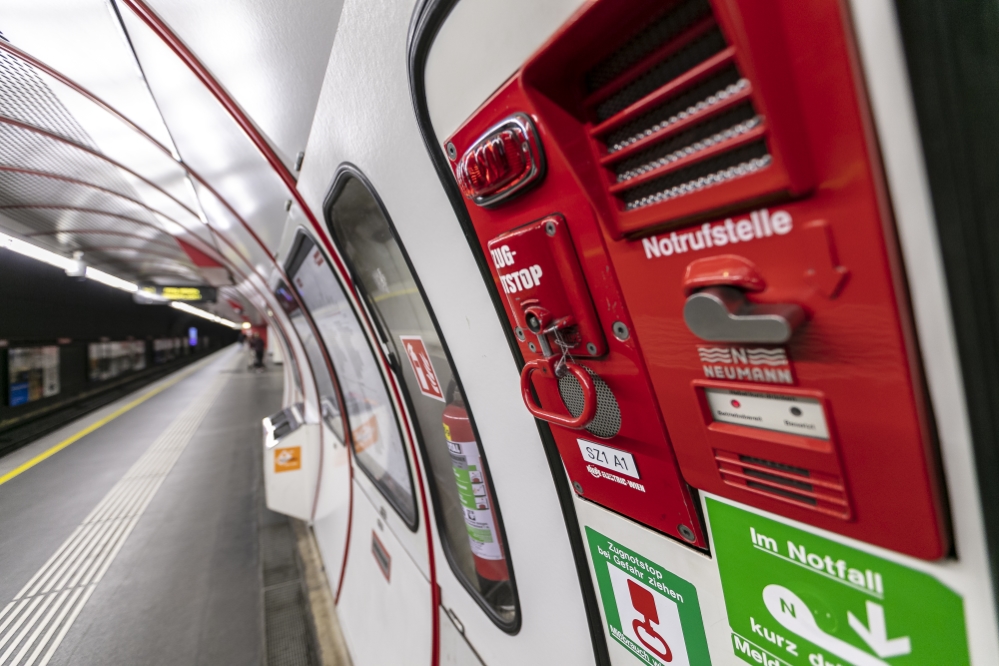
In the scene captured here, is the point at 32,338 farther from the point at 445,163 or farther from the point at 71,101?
the point at 445,163

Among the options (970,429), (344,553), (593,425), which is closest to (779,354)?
(970,429)

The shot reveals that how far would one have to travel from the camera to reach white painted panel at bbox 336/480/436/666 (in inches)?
84.1

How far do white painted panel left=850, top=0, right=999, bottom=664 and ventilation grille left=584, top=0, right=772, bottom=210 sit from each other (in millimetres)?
97

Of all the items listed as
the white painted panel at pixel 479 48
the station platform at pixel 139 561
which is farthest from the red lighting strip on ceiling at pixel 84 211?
the white painted panel at pixel 479 48

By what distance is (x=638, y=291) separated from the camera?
608mm

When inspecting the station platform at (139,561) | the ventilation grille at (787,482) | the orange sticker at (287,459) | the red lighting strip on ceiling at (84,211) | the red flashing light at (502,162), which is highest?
the red lighting strip on ceiling at (84,211)

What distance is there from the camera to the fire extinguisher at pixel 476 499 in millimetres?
1570

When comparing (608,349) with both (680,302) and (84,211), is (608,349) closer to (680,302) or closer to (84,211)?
(680,302)

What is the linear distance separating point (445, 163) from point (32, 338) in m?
9.65

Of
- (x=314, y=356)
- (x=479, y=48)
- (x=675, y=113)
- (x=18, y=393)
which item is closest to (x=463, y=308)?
(x=479, y=48)

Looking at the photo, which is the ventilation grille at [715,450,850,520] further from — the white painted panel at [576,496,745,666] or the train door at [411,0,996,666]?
the white painted panel at [576,496,745,666]

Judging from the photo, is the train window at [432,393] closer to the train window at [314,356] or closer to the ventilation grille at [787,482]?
the ventilation grille at [787,482]

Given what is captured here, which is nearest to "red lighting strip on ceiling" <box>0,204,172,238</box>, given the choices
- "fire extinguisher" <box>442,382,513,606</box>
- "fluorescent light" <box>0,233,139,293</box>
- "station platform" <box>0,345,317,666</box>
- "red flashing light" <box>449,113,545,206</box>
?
"fluorescent light" <box>0,233,139,293</box>

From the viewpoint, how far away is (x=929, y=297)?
1.27 ft
